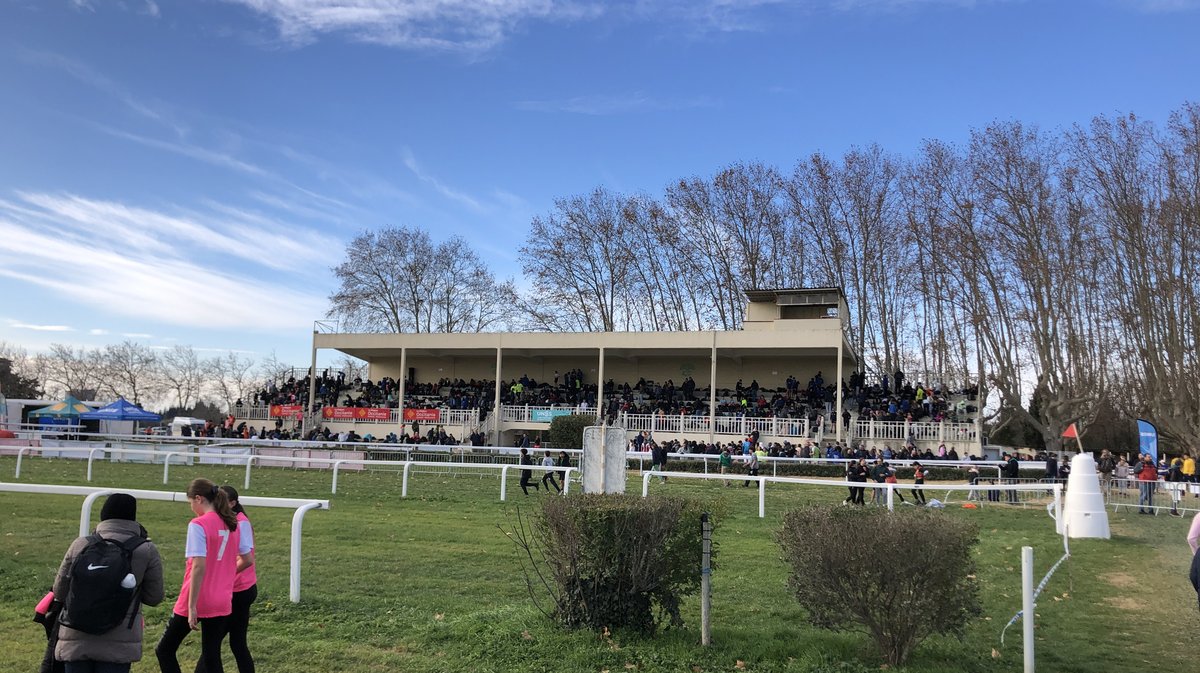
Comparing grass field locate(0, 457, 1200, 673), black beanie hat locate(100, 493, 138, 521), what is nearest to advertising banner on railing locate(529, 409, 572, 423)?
grass field locate(0, 457, 1200, 673)

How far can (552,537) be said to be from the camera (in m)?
6.48

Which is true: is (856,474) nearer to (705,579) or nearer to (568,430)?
(705,579)

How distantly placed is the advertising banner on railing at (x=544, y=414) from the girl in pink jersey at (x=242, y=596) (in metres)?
33.9

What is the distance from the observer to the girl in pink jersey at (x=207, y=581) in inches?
199

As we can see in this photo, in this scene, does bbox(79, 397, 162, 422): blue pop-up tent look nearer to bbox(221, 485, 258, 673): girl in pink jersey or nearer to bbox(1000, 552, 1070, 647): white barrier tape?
bbox(221, 485, 258, 673): girl in pink jersey

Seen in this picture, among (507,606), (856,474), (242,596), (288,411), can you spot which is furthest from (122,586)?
(288,411)

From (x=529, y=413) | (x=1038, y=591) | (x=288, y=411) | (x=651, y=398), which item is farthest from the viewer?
(x=651, y=398)

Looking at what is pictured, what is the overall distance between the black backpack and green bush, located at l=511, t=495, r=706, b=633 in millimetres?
2997

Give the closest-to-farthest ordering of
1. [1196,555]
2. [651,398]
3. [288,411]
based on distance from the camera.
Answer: [1196,555] < [288,411] < [651,398]

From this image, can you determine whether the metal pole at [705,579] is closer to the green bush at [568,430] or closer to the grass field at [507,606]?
the grass field at [507,606]

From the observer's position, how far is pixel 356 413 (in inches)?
1631

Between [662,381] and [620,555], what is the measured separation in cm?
3947

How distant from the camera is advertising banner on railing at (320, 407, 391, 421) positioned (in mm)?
40906

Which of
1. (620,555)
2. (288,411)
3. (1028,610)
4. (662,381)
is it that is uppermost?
(662,381)
